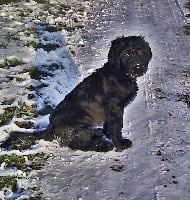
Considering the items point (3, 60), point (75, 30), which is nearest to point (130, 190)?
point (3, 60)

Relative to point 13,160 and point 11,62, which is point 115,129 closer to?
point 13,160

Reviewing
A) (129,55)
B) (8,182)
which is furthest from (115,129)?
(8,182)

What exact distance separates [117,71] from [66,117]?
3.98 ft

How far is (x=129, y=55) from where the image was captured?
603cm

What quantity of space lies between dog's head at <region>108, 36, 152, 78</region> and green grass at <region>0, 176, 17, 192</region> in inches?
87.7

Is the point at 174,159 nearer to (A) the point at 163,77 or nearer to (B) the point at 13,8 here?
(A) the point at 163,77

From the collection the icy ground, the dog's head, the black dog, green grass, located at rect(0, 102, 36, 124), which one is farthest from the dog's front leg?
green grass, located at rect(0, 102, 36, 124)

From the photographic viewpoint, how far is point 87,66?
7828 millimetres

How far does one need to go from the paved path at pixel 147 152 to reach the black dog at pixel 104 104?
0.17m

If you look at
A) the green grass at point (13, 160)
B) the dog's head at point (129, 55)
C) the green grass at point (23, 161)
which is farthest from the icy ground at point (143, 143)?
the dog's head at point (129, 55)

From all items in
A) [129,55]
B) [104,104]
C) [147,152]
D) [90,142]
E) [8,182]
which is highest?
[129,55]

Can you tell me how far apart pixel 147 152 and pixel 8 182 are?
1807 millimetres

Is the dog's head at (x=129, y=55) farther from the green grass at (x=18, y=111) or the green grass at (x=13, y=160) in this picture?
the green grass at (x=13, y=160)

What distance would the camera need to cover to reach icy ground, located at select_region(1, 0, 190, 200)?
4.89m
